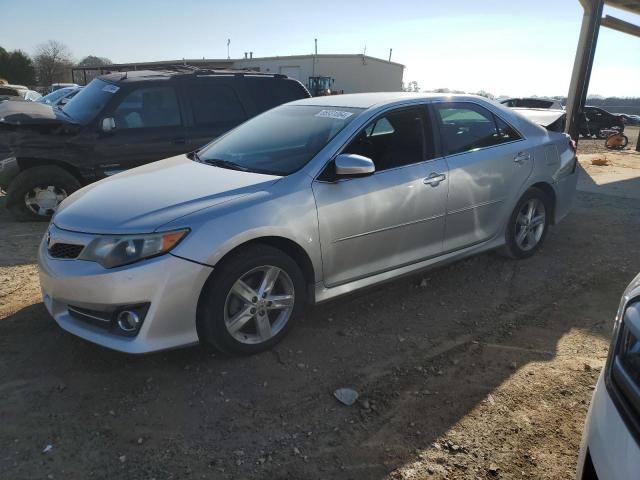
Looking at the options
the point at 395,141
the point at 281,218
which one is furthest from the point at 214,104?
the point at 281,218

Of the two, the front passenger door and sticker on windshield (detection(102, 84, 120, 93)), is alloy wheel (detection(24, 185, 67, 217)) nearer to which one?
sticker on windshield (detection(102, 84, 120, 93))

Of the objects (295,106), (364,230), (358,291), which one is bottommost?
(358,291)

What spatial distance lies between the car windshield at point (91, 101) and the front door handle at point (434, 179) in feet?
14.4

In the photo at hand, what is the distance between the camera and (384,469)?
239 cm

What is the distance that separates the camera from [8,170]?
6.34 metres

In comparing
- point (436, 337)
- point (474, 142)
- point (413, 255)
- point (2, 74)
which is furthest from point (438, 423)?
point (2, 74)

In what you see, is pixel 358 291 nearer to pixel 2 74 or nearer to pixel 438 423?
pixel 438 423

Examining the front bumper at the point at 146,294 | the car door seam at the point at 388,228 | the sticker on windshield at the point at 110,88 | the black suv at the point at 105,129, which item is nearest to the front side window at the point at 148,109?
the black suv at the point at 105,129

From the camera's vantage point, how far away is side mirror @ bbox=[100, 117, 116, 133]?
629 centimetres

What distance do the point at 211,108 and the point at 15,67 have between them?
51433 millimetres

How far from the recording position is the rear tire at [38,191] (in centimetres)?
621

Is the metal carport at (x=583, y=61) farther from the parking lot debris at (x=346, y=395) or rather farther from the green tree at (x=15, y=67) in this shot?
the green tree at (x=15, y=67)

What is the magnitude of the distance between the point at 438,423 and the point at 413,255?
5.10ft

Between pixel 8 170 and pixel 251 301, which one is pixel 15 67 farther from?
pixel 251 301
